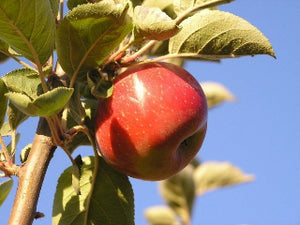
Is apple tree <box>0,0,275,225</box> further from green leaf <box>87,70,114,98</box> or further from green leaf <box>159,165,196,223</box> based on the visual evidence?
green leaf <box>159,165,196,223</box>

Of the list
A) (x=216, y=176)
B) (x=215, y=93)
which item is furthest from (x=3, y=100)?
(x=215, y=93)

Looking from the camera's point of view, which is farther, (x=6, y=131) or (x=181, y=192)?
(x=181, y=192)

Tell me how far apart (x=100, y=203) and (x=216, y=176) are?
1174 mm

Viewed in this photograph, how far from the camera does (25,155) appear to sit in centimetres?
129

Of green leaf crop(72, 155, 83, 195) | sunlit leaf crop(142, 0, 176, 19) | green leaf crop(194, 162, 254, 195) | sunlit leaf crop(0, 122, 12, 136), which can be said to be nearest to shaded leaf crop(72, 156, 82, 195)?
green leaf crop(72, 155, 83, 195)

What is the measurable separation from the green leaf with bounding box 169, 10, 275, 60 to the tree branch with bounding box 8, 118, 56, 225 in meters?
0.42

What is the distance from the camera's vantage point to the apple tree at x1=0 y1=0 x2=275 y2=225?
1082mm

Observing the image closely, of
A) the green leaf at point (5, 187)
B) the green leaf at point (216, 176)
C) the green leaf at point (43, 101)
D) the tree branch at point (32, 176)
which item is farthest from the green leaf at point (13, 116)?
the green leaf at point (216, 176)

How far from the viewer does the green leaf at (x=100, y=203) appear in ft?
4.55

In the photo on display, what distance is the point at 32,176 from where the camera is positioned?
3.84 feet

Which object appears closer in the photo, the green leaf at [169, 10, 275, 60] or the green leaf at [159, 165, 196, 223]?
the green leaf at [169, 10, 275, 60]

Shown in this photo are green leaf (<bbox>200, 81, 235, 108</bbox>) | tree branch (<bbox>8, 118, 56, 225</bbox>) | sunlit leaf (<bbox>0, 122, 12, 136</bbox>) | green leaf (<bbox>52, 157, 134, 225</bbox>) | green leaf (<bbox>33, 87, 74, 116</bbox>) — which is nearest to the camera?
green leaf (<bbox>33, 87, 74, 116</bbox>)

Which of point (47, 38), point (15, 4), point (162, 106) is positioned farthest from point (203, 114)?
point (15, 4)

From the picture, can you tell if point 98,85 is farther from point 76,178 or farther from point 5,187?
point 5,187
